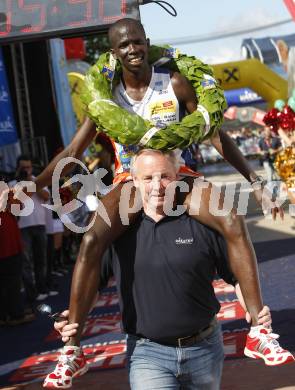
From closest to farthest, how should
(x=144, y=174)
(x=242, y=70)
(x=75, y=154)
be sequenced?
1. (x=144, y=174)
2. (x=75, y=154)
3. (x=242, y=70)

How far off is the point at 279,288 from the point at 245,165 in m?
4.10

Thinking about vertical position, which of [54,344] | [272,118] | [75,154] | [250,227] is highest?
[75,154]

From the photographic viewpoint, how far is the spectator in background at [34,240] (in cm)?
828

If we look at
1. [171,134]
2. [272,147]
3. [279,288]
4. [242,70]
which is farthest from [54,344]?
[242,70]

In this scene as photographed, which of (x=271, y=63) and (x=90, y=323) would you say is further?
(x=271, y=63)

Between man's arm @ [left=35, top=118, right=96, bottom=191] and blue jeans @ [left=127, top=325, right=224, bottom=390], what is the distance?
1.06 meters

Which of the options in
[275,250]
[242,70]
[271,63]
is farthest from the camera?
[271,63]

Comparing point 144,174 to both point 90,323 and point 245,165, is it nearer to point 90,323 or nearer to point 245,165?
point 245,165

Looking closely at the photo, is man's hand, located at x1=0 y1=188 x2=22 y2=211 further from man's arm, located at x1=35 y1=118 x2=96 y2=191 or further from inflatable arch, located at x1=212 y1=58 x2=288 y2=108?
inflatable arch, located at x1=212 y1=58 x2=288 y2=108

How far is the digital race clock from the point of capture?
193 inches

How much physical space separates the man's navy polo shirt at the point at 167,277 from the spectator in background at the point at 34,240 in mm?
4985

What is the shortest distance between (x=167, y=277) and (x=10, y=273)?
16.2ft

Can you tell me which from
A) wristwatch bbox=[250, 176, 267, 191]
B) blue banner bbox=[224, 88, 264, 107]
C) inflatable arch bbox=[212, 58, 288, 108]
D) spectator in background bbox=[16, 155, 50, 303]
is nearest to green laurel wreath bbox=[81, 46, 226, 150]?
wristwatch bbox=[250, 176, 267, 191]

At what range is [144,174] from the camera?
3078mm
